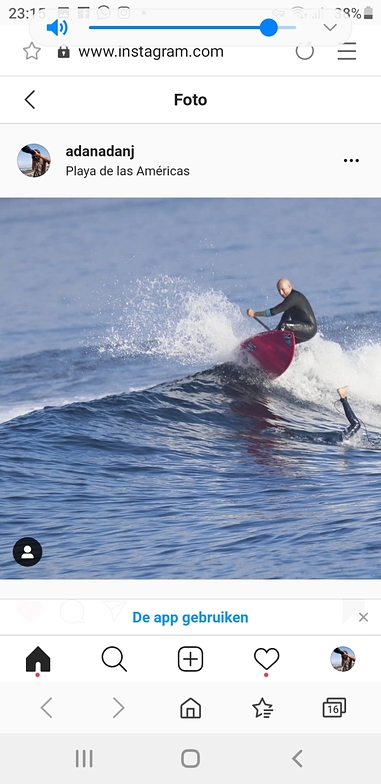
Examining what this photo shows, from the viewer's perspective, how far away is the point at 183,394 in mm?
16578

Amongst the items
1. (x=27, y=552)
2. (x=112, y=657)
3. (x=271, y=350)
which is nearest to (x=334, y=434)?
(x=271, y=350)

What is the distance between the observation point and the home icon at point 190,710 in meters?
6.00

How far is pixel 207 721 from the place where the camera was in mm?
5988

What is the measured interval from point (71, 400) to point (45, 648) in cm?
1341

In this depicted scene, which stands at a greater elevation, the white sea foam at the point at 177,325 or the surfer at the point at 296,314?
the white sea foam at the point at 177,325

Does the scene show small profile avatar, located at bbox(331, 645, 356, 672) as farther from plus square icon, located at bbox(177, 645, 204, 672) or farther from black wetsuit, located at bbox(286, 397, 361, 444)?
black wetsuit, located at bbox(286, 397, 361, 444)

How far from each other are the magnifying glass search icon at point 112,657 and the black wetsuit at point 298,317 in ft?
32.5

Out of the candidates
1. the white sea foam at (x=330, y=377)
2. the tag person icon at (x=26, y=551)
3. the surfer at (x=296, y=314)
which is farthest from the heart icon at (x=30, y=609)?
the white sea foam at (x=330, y=377)
